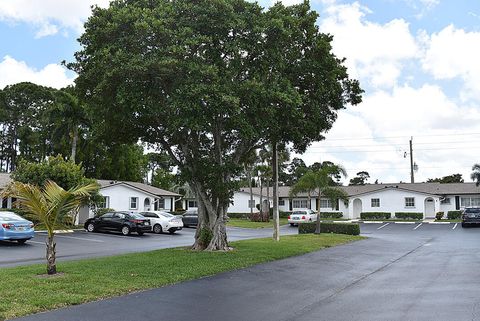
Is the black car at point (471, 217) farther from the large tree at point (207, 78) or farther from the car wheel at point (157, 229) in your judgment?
the large tree at point (207, 78)

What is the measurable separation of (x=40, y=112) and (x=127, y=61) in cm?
5724

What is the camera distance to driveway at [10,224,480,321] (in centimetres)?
807

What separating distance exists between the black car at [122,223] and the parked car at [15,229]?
7.82 metres

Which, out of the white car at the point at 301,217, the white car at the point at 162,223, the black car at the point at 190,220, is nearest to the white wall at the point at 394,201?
the white car at the point at 301,217

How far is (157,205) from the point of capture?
5425 cm

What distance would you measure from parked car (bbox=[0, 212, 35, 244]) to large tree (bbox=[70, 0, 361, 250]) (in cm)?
619

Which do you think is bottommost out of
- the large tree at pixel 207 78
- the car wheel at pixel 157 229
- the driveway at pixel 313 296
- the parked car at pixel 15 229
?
the driveway at pixel 313 296

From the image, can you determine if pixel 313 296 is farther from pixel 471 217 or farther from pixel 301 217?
pixel 471 217

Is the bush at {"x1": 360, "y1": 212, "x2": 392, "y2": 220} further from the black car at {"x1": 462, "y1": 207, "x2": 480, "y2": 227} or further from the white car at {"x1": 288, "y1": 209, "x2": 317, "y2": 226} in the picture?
the black car at {"x1": 462, "y1": 207, "x2": 480, "y2": 227}

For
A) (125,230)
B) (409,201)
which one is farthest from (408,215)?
(125,230)

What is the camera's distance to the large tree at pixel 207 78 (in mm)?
14562

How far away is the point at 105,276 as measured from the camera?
11461 millimetres

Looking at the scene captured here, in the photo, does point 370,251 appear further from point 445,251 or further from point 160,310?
point 160,310

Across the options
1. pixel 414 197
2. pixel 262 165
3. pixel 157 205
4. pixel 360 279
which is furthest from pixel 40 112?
pixel 360 279
